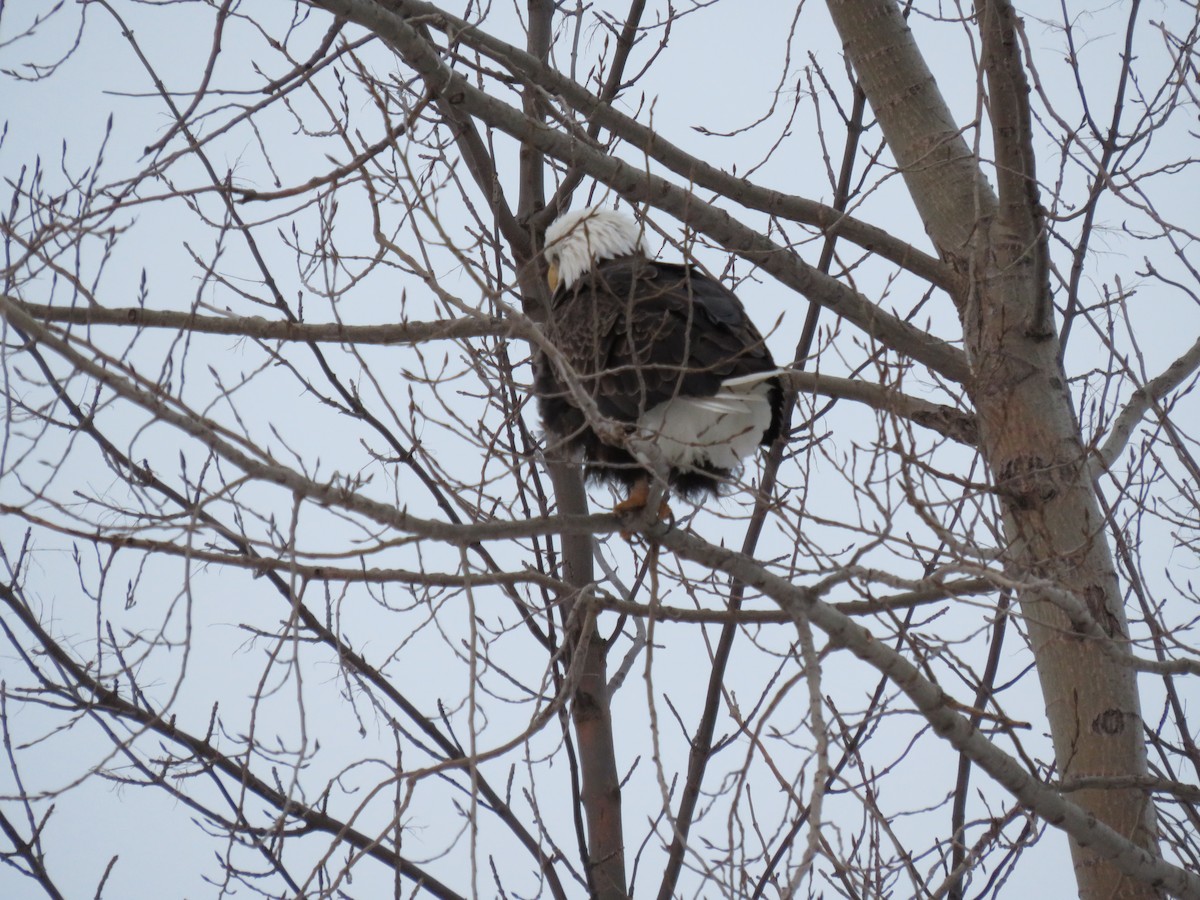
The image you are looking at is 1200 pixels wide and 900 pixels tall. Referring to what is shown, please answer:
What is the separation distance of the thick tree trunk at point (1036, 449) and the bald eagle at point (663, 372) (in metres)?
0.63

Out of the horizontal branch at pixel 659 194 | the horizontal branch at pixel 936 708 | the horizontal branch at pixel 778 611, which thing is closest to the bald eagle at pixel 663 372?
the horizontal branch at pixel 659 194

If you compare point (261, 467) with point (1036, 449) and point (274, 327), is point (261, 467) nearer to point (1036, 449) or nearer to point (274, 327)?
point (274, 327)

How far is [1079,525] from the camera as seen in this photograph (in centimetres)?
315

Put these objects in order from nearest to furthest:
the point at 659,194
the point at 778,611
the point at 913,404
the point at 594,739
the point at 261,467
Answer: the point at 261,467, the point at 778,611, the point at 659,194, the point at 913,404, the point at 594,739

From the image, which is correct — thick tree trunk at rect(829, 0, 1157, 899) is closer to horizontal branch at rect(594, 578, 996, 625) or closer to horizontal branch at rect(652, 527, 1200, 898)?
horizontal branch at rect(594, 578, 996, 625)

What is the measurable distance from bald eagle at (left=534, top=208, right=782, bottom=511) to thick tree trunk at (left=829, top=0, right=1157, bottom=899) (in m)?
0.63

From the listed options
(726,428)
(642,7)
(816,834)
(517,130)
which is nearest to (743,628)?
(726,428)

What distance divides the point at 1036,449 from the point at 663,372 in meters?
1.03

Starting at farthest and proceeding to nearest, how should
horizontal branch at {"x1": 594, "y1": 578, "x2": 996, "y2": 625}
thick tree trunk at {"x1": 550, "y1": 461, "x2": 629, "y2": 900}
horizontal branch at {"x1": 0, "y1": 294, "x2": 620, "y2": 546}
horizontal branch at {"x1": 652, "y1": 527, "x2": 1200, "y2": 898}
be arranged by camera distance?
thick tree trunk at {"x1": 550, "y1": 461, "x2": 629, "y2": 900}
horizontal branch at {"x1": 594, "y1": 578, "x2": 996, "y2": 625}
horizontal branch at {"x1": 652, "y1": 527, "x2": 1200, "y2": 898}
horizontal branch at {"x1": 0, "y1": 294, "x2": 620, "y2": 546}

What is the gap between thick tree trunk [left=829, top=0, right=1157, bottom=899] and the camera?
2957 mm

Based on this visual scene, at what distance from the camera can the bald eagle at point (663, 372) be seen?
3166 mm

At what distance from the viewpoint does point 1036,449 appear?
3238 millimetres

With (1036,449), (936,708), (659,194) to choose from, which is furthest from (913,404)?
(936,708)

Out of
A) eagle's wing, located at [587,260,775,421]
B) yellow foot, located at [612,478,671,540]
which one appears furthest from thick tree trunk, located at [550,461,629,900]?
eagle's wing, located at [587,260,775,421]
